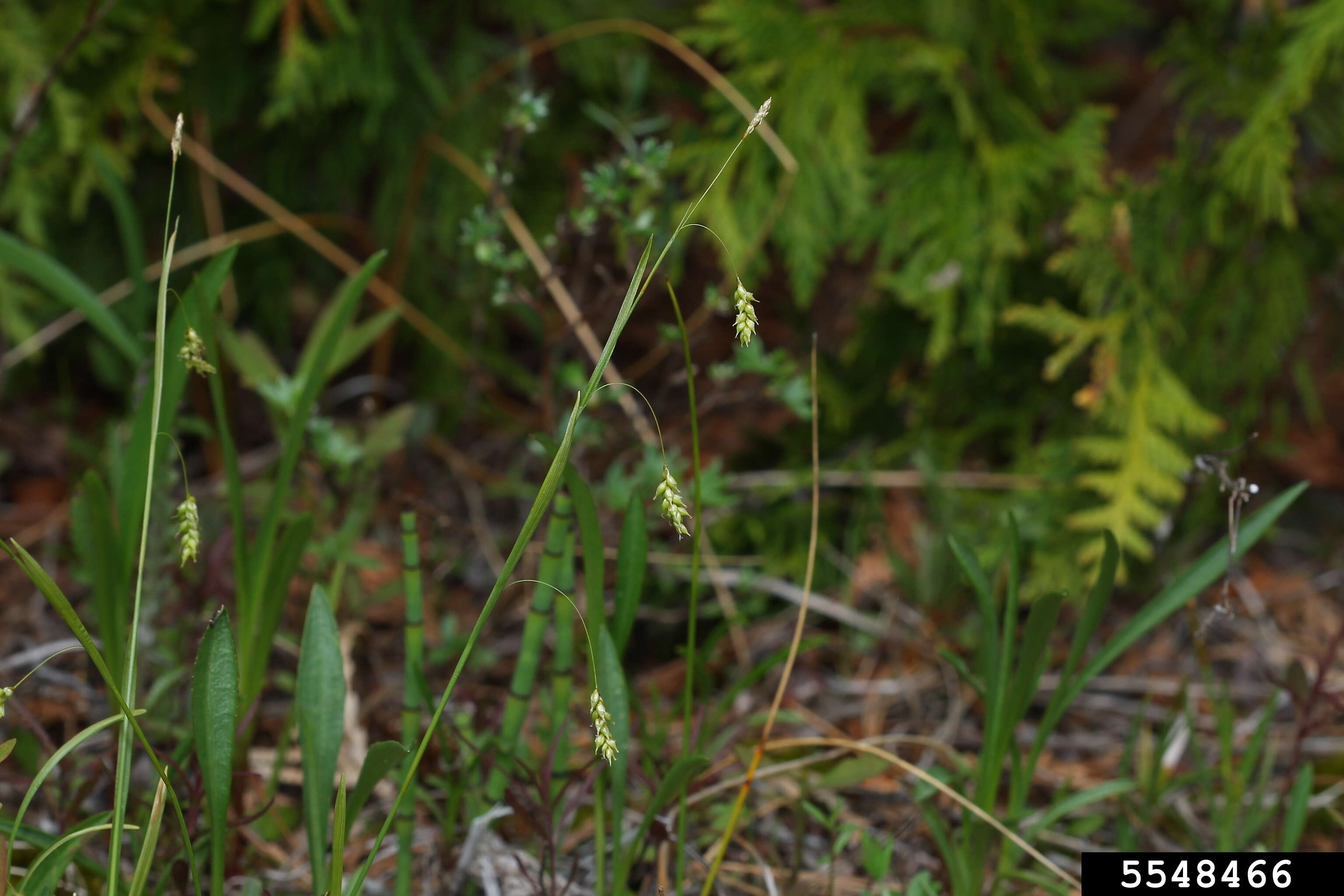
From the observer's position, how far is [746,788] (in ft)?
3.72

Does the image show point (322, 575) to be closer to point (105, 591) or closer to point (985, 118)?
point (105, 591)

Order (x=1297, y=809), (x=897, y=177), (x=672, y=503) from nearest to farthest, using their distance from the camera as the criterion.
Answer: (x=672, y=503), (x=1297, y=809), (x=897, y=177)

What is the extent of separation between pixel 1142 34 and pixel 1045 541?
236 cm

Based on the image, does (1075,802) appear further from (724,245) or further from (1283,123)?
(1283,123)

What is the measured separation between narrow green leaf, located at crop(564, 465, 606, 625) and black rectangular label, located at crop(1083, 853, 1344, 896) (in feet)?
2.20

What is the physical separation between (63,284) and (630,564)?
866mm

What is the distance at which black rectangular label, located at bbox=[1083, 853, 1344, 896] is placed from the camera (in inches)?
49.0

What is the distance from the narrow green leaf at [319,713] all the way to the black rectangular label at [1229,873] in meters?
0.90

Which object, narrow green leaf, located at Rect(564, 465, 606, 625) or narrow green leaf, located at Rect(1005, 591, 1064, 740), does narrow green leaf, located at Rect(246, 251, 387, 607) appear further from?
narrow green leaf, located at Rect(1005, 591, 1064, 740)

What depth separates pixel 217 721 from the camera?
1008 mm

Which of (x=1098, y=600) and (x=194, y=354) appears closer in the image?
(x=194, y=354)

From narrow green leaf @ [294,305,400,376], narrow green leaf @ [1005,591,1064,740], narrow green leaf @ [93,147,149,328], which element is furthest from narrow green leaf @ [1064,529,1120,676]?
narrow green leaf @ [93,147,149,328]

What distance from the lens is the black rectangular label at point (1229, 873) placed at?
1.24 m

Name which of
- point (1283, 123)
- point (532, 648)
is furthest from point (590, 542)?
point (1283, 123)
